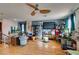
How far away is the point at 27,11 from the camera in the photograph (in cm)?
260

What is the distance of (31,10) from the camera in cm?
259

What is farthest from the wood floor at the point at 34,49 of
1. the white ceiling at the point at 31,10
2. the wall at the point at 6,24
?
the white ceiling at the point at 31,10

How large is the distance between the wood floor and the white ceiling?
446mm

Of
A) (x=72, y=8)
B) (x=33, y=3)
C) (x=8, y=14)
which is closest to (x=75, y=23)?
(x=72, y=8)

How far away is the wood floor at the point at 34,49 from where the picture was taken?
2.59m

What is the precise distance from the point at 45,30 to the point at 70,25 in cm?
41

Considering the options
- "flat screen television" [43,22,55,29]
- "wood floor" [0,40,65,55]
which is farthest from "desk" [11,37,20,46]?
"flat screen television" [43,22,55,29]

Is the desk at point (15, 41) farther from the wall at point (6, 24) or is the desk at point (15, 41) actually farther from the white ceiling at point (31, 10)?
the white ceiling at point (31, 10)

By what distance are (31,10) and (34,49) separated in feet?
2.09

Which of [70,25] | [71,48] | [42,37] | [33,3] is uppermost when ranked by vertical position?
[33,3]

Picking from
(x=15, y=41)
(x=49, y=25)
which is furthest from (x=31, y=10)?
(x=15, y=41)

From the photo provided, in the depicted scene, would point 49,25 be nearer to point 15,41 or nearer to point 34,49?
point 34,49

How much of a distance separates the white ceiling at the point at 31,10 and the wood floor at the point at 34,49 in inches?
17.6

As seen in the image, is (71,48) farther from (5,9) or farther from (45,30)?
(5,9)
